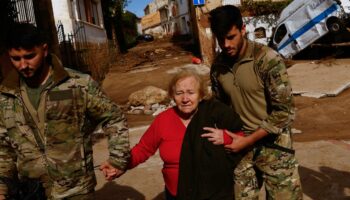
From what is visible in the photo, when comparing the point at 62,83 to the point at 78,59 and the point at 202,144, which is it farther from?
the point at 78,59

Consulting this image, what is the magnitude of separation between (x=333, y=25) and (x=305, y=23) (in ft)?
3.38

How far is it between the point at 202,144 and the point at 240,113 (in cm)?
51

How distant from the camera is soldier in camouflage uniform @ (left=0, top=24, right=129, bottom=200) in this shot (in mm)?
2611

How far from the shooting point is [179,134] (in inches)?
109

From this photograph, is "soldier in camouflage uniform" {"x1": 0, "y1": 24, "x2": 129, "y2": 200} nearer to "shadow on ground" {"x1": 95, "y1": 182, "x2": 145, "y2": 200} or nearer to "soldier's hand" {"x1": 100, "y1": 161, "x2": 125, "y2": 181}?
"soldier's hand" {"x1": 100, "y1": 161, "x2": 125, "y2": 181}

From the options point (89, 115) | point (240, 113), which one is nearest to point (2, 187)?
point (89, 115)

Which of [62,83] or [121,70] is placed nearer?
[62,83]

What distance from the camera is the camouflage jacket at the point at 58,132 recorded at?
2.63 m

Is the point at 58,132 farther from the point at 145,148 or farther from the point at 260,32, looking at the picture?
the point at 260,32

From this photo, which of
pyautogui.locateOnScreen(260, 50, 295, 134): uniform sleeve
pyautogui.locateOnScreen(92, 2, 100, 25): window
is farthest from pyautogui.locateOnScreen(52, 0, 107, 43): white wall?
pyautogui.locateOnScreen(260, 50, 295, 134): uniform sleeve

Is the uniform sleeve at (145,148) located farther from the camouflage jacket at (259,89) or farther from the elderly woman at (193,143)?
the camouflage jacket at (259,89)

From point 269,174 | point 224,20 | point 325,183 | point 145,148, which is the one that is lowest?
point 325,183

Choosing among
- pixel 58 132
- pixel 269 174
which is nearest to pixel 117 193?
pixel 269 174

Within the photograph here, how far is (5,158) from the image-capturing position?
2732 millimetres
